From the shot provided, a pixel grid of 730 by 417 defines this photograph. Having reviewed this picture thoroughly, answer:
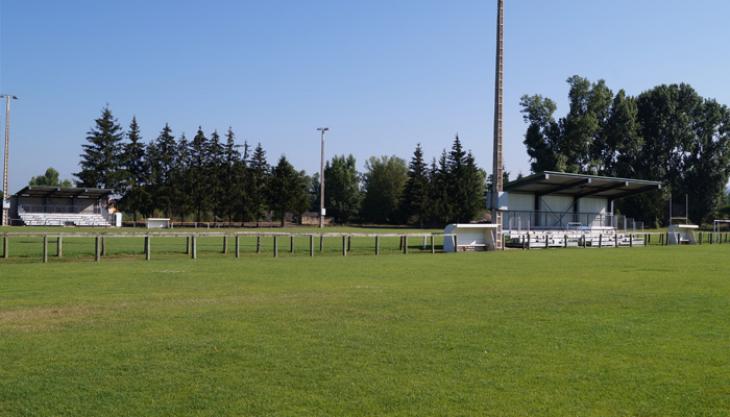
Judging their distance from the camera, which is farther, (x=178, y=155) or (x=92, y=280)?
(x=178, y=155)

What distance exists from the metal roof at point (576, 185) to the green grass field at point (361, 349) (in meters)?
23.4

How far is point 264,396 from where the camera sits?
5598 mm

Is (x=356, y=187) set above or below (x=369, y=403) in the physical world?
above

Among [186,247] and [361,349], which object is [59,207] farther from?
[361,349]

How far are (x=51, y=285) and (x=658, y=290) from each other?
41.7 ft

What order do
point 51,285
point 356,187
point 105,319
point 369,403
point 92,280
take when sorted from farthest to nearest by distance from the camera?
point 356,187 → point 92,280 → point 51,285 → point 105,319 → point 369,403

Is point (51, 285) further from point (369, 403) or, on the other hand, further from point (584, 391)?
point (584, 391)

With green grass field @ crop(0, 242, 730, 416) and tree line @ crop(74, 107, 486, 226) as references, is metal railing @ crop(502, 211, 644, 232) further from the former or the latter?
Result: tree line @ crop(74, 107, 486, 226)

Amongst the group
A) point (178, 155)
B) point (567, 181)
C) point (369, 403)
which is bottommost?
point (369, 403)

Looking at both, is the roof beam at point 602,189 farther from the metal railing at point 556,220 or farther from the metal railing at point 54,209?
the metal railing at point 54,209

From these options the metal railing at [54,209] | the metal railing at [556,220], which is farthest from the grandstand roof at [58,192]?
the metal railing at [556,220]

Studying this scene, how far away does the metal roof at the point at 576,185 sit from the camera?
3708 centimetres

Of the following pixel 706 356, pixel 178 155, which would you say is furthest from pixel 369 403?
pixel 178 155

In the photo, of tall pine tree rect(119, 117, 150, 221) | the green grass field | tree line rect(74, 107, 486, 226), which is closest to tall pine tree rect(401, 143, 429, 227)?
tree line rect(74, 107, 486, 226)
